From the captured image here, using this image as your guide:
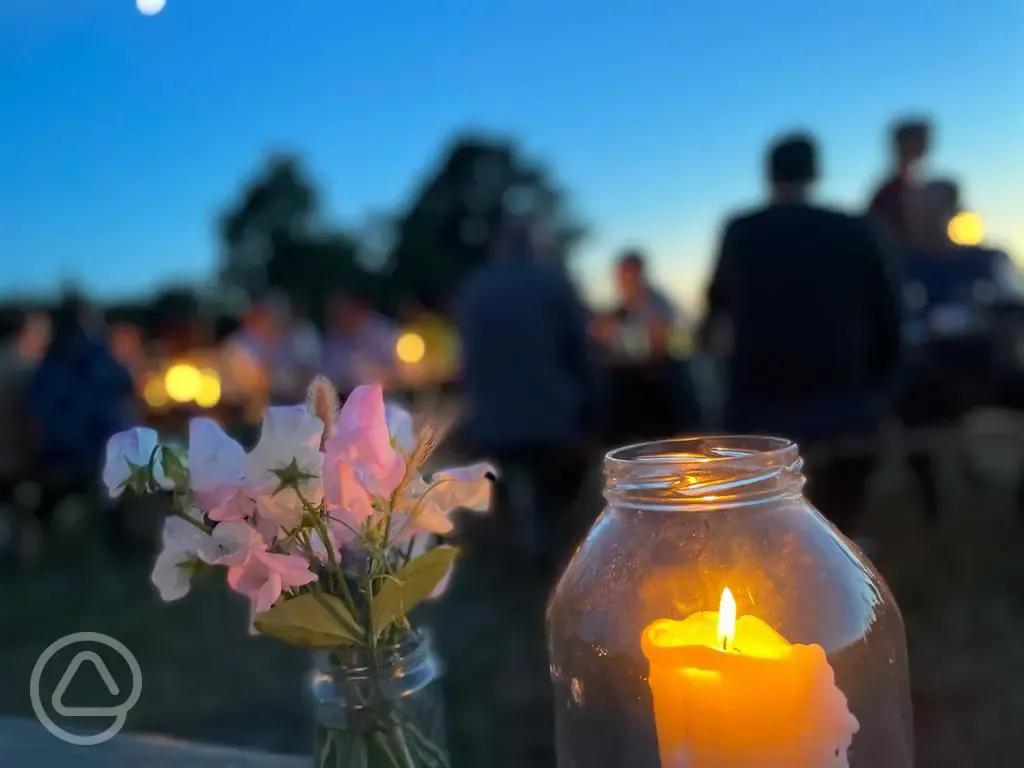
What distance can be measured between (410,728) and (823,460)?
254 centimetres

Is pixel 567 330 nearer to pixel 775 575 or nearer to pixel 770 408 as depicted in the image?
pixel 770 408

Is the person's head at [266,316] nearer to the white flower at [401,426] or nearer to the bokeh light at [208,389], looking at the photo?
the bokeh light at [208,389]

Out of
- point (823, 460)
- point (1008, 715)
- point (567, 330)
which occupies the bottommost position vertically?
point (1008, 715)

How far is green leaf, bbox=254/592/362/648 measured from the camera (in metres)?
0.60

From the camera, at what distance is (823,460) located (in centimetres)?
300

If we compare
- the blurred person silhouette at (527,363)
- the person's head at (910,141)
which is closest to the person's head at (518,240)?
the blurred person silhouette at (527,363)

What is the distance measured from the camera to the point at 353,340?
Result: 5445mm

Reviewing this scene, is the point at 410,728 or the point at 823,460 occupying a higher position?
the point at 410,728

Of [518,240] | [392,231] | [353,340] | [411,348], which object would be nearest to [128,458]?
[518,240]

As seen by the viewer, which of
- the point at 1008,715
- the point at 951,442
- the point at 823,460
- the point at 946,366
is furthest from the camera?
the point at 951,442

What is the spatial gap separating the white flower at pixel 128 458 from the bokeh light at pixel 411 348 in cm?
504

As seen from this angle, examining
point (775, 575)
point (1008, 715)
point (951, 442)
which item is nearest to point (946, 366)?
point (951, 442)

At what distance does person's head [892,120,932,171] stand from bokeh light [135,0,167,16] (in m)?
3.74

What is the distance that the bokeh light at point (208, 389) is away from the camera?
4.98 m
